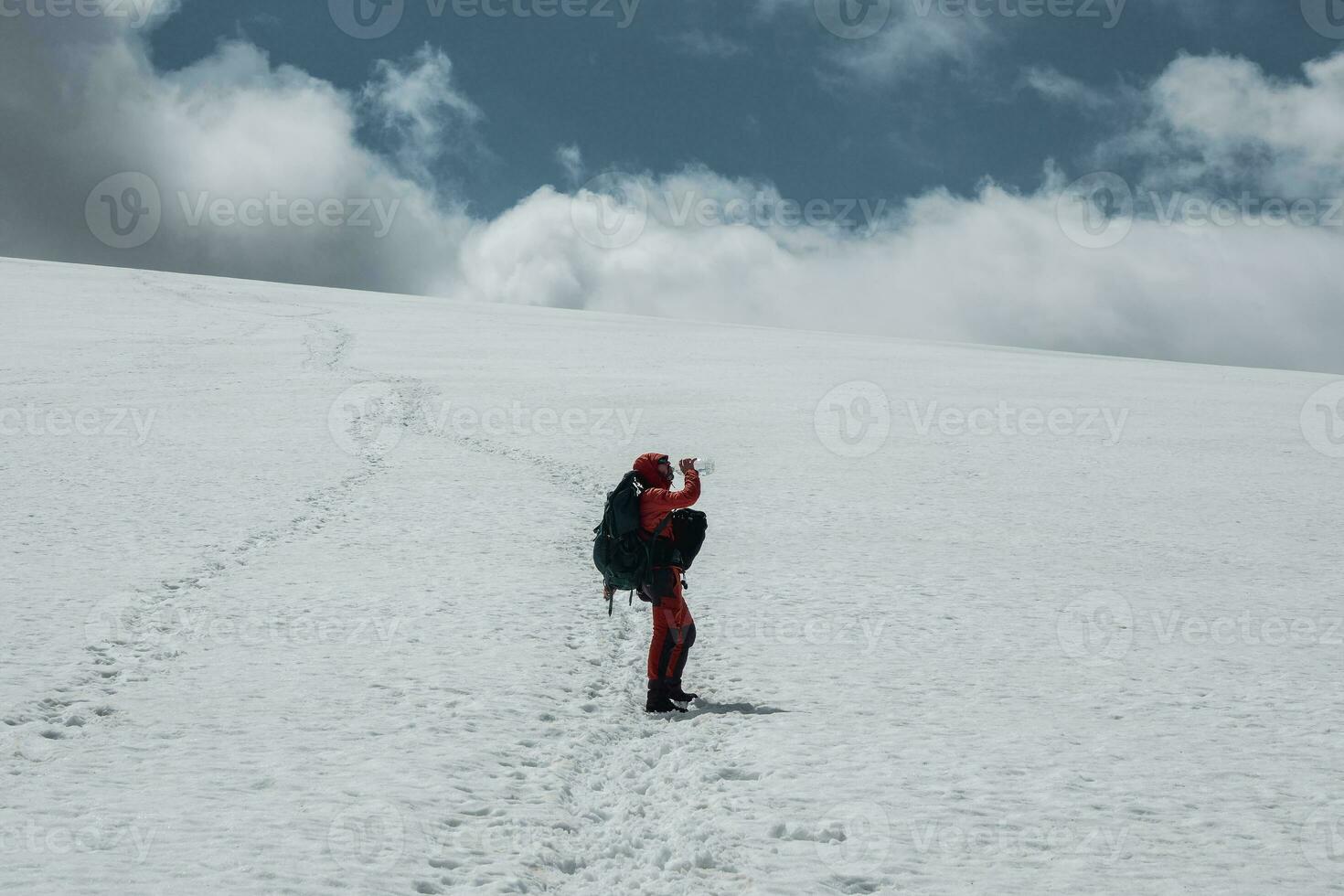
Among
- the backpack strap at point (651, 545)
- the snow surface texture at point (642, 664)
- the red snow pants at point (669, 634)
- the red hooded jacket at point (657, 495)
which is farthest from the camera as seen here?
the red snow pants at point (669, 634)

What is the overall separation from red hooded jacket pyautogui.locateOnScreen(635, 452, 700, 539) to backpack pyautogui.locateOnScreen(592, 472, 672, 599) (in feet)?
0.21

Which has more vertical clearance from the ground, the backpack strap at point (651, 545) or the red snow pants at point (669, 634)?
the backpack strap at point (651, 545)

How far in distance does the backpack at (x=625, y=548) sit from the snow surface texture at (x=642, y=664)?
4.30 ft

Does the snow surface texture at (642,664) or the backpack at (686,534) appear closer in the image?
the snow surface texture at (642,664)

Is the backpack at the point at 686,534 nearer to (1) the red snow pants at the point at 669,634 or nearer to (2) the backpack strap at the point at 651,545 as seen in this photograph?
(2) the backpack strap at the point at 651,545

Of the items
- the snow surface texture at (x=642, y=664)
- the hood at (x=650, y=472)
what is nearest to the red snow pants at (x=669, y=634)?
the snow surface texture at (x=642, y=664)

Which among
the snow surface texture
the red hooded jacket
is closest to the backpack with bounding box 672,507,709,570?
the red hooded jacket

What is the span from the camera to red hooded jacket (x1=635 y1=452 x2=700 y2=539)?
297 inches

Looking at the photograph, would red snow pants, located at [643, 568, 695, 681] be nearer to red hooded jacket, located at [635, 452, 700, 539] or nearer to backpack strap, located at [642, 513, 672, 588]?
backpack strap, located at [642, 513, 672, 588]

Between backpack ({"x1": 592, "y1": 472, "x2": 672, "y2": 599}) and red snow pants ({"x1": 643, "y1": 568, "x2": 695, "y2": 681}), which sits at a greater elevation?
backpack ({"x1": 592, "y1": 472, "x2": 672, "y2": 599})

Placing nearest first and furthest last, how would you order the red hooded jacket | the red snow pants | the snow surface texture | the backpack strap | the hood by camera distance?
the snow surface texture
the red hooded jacket
the backpack strap
the hood
the red snow pants

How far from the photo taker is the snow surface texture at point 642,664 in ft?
18.7

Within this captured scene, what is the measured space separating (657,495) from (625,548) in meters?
0.55

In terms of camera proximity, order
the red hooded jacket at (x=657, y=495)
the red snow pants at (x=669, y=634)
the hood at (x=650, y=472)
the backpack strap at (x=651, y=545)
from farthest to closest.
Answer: the red snow pants at (x=669, y=634) < the hood at (x=650, y=472) < the backpack strap at (x=651, y=545) < the red hooded jacket at (x=657, y=495)
